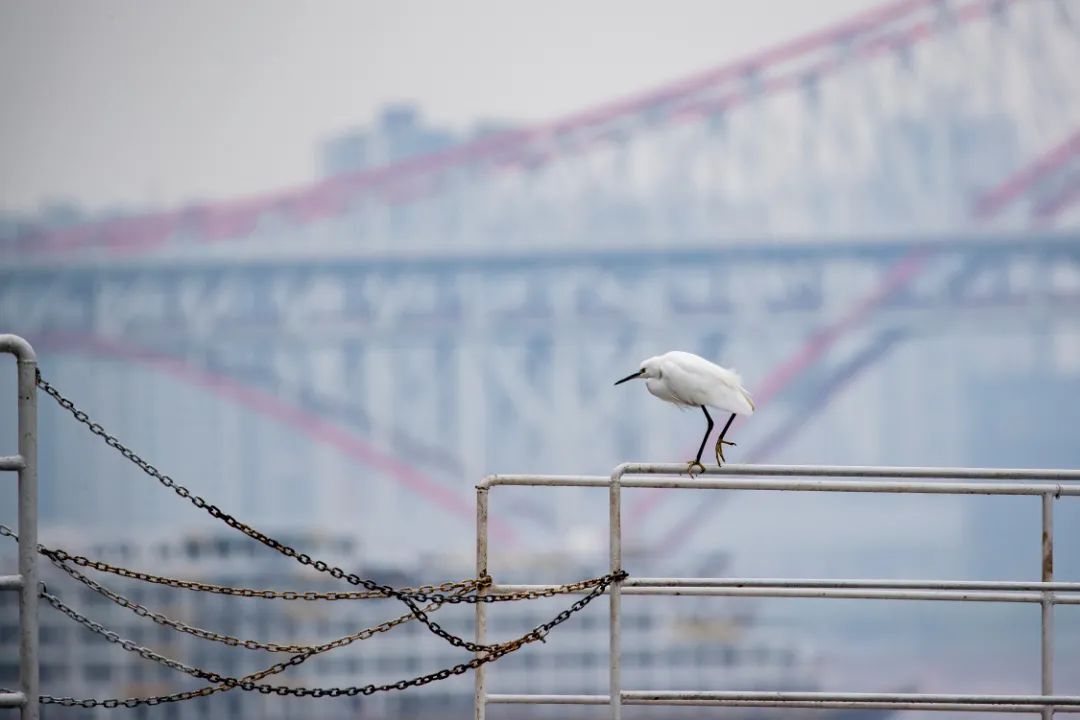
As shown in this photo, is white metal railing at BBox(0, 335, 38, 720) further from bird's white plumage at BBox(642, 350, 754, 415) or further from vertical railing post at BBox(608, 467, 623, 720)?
bird's white plumage at BBox(642, 350, 754, 415)

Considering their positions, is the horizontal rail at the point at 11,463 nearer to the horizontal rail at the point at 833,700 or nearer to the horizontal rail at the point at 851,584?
the horizontal rail at the point at 833,700

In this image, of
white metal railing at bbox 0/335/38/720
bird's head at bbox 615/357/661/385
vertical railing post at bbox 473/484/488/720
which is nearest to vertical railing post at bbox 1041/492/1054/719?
bird's head at bbox 615/357/661/385

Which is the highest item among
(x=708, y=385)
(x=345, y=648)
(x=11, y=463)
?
(x=708, y=385)

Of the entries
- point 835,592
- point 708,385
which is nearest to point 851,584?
point 835,592

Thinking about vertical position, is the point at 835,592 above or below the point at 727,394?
below

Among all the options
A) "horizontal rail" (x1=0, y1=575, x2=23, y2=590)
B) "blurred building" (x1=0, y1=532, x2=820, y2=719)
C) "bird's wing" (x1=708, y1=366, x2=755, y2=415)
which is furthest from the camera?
"blurred building" (x1=0, y1=532, x2=820, y2=719)

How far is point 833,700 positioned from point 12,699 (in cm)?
143

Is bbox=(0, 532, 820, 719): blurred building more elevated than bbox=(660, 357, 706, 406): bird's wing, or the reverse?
bbox=(660, 357, 706, 406): bird's wing

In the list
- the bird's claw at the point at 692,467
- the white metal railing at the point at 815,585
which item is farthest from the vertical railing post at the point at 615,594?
the bird's claw at the point at 692,467

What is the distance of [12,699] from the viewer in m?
2.79

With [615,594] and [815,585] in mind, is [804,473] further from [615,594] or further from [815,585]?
[615,594]

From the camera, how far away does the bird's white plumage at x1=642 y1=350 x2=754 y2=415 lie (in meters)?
3.04

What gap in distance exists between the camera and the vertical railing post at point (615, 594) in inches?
113

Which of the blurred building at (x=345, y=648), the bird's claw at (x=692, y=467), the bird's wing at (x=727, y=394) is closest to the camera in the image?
the bird's claw at (x=692, y=467)
